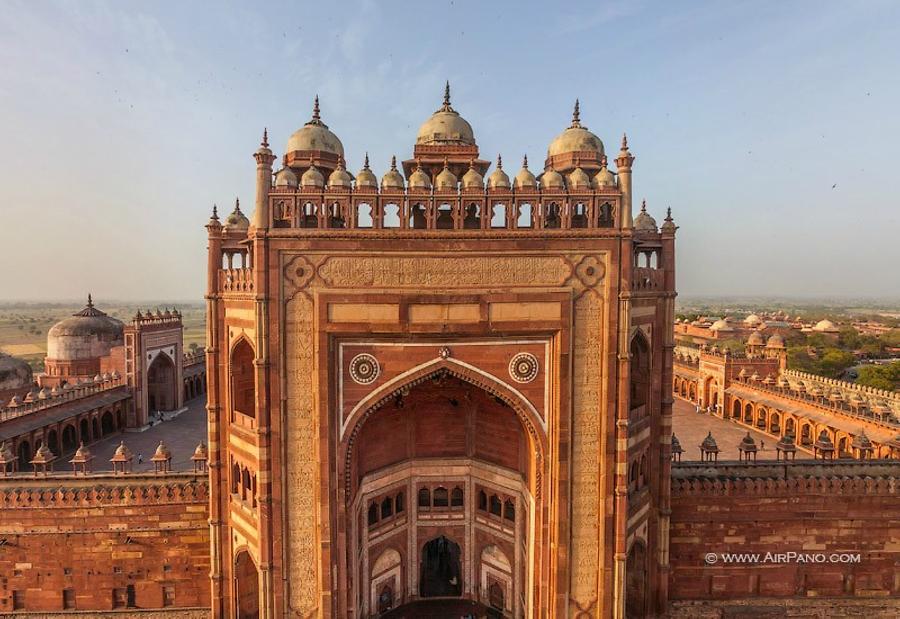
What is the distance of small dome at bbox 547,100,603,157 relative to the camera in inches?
516

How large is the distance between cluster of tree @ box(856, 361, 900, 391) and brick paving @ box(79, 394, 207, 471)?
4830 centimetres

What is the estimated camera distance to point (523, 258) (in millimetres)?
10617

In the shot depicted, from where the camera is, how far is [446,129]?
13531 millimetres

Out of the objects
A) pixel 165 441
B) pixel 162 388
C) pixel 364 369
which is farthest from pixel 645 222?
pixel 162 388

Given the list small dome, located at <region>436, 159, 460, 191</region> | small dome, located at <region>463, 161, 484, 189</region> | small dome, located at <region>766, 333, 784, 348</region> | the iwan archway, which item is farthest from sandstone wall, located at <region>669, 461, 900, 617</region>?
small dome, located at <region>766, 333, 784, 348</region>

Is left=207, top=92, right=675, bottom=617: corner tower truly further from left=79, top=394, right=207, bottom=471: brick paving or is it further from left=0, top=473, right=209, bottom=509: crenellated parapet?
left=79, top=394, right=207, bottom=471: brick paving

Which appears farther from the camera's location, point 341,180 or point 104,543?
point 104,543

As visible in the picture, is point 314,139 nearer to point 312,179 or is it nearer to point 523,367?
point 312,179

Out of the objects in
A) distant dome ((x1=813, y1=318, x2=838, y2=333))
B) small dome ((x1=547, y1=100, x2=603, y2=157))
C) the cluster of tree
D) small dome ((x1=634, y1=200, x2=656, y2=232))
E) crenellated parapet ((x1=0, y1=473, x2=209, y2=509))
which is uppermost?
small dome ((x1=547, y1=100, x2=603, y2=157))

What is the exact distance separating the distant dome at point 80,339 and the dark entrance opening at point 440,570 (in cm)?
2775

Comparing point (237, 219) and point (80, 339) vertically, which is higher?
point (237, 219)

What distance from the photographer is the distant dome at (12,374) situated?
2823 cm

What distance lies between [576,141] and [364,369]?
27.3 feet

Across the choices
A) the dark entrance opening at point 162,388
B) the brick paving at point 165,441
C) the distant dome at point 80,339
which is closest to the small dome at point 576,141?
the brick paving at point 165,441
